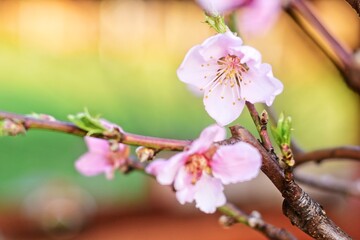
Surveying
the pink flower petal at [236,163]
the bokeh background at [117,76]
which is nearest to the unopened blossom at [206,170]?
the pink flower petal at [236,163]

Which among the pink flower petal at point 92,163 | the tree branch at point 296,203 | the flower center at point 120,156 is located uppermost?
the pink flower petal at point 92,163

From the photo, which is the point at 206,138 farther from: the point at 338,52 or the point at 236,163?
the point at 338,52

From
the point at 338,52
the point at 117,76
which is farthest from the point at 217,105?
the point at 117,76

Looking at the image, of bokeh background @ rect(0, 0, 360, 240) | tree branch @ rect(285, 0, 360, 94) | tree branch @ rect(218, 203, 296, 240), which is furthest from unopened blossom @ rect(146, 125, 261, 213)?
bokeh background @ rect(0, 0, 360, 240)

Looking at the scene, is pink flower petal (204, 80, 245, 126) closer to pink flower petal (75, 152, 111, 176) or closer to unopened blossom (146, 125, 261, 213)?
unopened blossom (146, 125, 261, 213)

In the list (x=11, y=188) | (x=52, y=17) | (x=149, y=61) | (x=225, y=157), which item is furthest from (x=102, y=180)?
(x=225, y=157)

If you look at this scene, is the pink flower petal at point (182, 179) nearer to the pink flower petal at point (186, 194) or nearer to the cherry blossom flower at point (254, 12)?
the pink flower petal at point (186, 194)
